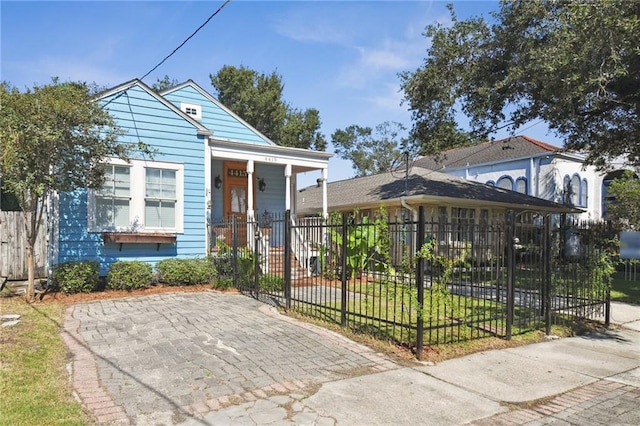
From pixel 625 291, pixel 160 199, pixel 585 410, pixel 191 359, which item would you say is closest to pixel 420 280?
pixel 585 410

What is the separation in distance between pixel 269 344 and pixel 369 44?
872 cm

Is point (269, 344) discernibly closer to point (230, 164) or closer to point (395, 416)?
point (395, 416)

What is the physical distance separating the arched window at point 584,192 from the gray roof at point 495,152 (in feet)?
9.13

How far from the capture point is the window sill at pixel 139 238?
411 inches

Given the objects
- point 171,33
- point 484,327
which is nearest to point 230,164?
point 171,33

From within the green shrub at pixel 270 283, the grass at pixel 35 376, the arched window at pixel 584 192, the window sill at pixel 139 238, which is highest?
the arched window at pixel 584 192

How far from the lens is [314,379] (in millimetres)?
4828

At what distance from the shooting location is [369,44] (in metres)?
11.7

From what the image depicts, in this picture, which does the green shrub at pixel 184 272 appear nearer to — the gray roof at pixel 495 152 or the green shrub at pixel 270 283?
the green shrub at pixel 270 283

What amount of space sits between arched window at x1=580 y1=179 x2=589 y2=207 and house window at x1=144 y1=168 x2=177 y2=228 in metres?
23.0

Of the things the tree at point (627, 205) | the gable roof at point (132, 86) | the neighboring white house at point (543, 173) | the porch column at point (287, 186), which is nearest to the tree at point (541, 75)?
the tree at point (627, 205)

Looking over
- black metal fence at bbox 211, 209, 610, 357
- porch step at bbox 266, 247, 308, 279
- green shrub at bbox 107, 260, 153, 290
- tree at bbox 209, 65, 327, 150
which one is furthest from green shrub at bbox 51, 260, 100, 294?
tree at bbox 209, 65, 327, 150

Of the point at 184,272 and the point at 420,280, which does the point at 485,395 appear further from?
the point at 184,272

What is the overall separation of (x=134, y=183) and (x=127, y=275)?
2.33 metres
